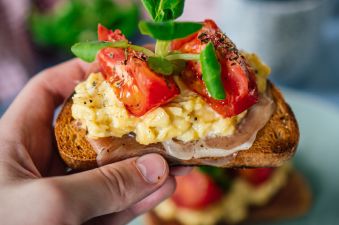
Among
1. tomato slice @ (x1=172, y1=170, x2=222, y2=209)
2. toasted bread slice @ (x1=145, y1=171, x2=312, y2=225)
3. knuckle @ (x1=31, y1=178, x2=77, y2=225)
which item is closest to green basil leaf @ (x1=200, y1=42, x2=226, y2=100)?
knuckle @ (x1=31, y1=178, x2=77, y2=225)

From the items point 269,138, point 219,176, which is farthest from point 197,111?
point 219,176

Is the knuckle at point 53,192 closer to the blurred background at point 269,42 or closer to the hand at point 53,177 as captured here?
the hand at point 53,177

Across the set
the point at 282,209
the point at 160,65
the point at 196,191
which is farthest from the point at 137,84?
the point at 282,209

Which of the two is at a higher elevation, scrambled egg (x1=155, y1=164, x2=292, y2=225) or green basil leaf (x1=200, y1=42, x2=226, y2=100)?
green basil leaf (x1=200, y1=42, x2=226, y2=100)

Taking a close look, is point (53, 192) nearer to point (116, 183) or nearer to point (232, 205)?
point (116, 183)

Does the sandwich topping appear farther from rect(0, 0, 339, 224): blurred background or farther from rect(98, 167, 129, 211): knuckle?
rect(0, 0, 339, 224): blurred background

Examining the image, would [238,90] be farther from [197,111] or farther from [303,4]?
[303,4]
